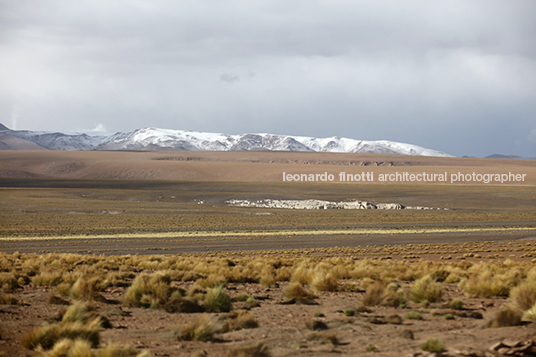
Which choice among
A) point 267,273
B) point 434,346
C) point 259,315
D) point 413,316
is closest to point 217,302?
point 259,315

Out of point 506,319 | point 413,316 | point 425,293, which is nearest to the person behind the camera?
point 506,319

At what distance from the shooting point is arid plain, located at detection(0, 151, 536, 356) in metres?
6.52

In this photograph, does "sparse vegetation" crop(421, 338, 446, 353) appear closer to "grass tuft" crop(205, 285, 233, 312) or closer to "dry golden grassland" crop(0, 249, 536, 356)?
"dry golden grassland" crop(0, 249, 536, 356)

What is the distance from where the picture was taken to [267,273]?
Answer: 13.2m

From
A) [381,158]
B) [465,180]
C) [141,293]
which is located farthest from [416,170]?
[141,293]

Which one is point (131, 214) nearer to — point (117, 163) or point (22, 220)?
point (22, 220)

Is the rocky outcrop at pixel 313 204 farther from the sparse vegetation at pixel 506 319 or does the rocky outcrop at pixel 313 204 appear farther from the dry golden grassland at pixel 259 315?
the sparse vegetation at pixel 506 319

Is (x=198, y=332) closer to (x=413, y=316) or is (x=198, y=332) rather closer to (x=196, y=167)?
(x=413, y=316)

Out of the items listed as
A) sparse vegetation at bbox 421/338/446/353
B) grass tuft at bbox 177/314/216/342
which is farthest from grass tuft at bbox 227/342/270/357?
sparse vegetation at bbox 421/338/446/353

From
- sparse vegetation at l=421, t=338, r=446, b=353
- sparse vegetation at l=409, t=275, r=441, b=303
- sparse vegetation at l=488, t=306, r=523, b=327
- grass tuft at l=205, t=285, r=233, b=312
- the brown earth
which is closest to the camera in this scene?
sparse vegetation at l=421, t=338, r=446, b=353

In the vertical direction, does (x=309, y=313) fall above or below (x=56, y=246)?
above

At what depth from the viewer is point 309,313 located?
8.37 meters

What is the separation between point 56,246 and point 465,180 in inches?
3617

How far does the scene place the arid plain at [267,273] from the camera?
6520 millimetres
